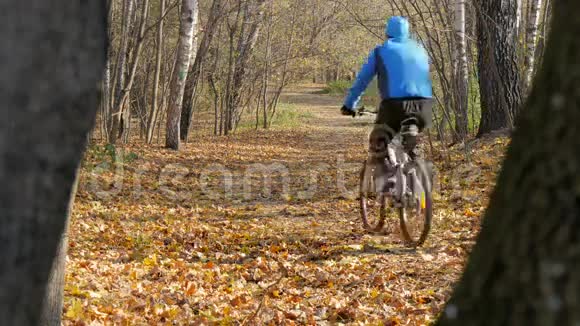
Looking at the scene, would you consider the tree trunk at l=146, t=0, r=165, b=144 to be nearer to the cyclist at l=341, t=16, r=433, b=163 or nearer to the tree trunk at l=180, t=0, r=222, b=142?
the tree trunk at l=180, t=0, r=222, b=142

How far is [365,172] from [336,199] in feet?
8.48

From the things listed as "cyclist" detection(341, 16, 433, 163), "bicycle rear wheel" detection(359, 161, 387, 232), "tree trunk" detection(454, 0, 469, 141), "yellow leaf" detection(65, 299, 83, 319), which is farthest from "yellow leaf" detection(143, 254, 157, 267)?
"tree trunk" detection(454, 0, 469, 141)

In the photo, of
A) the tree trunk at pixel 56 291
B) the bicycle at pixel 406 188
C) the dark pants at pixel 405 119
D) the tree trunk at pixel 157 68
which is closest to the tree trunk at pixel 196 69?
the tree trunk at pixel 157 68

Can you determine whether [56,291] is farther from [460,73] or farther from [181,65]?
[181,65]

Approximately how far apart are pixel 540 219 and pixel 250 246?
575 centimetres

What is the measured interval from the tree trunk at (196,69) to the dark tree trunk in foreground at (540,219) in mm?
14759

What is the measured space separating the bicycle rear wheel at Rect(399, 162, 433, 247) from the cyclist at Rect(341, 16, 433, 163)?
339 mm

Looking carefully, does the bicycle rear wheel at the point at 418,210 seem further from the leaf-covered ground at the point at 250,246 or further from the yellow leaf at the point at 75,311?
the yellow leaf at the point at 75,311

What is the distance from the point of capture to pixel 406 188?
671 cm

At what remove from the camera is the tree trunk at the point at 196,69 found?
642 inches

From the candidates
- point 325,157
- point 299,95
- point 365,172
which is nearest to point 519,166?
point 365,172

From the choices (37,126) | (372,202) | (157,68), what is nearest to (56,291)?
(37,126)

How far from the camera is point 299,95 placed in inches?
1959

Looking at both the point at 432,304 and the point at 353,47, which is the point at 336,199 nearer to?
the point at 432,304
